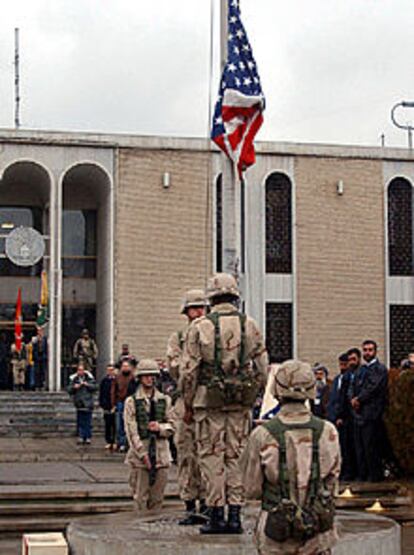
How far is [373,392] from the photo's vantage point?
14656 millimetres

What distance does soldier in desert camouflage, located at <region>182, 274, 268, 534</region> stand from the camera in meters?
8.43

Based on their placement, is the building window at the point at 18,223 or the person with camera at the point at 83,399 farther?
the building window at the point at 18,223

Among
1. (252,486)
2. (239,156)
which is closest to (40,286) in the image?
(239,156)

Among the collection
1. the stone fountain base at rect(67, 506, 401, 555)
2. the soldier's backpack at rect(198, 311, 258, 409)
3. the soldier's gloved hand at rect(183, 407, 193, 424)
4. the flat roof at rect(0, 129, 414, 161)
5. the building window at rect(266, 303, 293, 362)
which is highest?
the flat roof at rect(0, 129, 414, 161)

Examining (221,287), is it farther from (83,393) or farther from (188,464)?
(83,393)

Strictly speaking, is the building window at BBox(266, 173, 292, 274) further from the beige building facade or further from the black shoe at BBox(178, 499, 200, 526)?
the black shoe at BBox(178, 499, 200, 526)

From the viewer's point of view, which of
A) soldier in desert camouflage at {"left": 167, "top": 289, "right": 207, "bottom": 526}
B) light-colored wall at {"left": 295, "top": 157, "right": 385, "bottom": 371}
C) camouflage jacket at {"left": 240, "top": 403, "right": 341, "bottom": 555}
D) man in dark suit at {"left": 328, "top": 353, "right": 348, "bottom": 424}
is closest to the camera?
camouflage jacket at {"left": 240, "top": 403, "right": 341, "bottom": 555}

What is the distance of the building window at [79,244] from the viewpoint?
33.5 metres

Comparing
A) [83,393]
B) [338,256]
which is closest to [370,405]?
[83,393]

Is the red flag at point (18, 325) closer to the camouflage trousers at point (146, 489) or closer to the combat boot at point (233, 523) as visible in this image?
the camouflage trousers at point (146, 489)

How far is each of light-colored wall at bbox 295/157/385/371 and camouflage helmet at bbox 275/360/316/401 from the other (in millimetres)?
25040

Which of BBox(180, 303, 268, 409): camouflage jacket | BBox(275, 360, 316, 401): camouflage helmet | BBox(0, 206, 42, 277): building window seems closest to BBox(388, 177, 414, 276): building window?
BBox(0, 206, 42, 277): building window

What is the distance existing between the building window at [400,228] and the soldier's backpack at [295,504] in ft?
87.5

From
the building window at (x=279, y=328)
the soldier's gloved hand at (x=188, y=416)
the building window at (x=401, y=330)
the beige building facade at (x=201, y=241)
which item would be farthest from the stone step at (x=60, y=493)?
the building window at (x=401, y=330)
